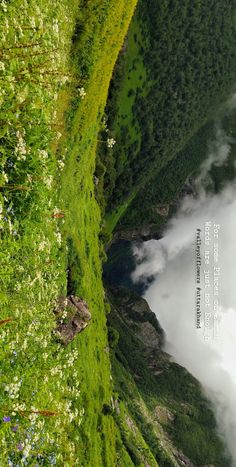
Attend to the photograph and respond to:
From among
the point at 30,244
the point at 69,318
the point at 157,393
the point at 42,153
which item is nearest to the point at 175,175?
the point at 157,393

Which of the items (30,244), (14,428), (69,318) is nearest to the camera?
(14,428)

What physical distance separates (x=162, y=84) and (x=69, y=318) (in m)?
91.4

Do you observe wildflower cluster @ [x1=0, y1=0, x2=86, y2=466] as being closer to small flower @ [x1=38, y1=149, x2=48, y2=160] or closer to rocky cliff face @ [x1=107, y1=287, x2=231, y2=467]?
small flower @ [x1=38, y1=149, x2=48, y2=160]

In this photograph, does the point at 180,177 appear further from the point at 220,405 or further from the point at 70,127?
the point at 70,127

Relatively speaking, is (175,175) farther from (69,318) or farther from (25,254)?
(25,254)

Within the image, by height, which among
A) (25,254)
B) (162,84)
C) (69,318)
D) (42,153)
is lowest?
(25,254)

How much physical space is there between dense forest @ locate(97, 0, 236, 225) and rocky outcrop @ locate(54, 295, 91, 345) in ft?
169

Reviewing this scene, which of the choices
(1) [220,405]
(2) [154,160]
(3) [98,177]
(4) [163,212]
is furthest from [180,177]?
(1) [220,405]

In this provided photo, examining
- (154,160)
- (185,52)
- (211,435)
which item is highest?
(185,52)

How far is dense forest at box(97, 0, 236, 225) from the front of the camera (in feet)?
325

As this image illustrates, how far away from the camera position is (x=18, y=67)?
1563 cm

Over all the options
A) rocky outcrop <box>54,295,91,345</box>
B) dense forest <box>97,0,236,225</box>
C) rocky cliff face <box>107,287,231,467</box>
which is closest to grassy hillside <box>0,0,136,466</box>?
rocky outcrop <box>54,295,91,345</box>

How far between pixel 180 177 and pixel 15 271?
134266 millimetres

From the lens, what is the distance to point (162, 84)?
113 metres
